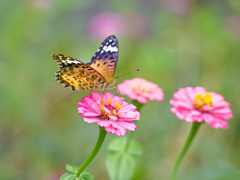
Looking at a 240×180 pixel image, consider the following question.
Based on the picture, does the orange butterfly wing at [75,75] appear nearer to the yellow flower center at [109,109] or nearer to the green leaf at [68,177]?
the yellow flower center at [109,109]

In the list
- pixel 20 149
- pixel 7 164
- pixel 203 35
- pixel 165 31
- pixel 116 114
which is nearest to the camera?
pixel 116 114

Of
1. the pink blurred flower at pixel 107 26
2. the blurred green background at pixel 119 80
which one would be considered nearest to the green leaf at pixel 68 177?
the blurred green background at pixel 119 80

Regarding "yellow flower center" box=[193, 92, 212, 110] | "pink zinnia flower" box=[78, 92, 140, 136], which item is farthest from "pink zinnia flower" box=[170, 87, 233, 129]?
"pink zinnia flower" box=[78, 92, 140, 136]

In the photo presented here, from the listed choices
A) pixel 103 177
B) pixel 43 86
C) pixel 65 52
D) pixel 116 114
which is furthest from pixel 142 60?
pixel 116 114

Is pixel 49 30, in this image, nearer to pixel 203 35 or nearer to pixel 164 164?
pixel 203 35

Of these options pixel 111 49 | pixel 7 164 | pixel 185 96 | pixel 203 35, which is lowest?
pixel 7 164

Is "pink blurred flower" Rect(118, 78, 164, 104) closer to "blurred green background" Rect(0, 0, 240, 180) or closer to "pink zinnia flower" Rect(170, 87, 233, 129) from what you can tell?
"pink zinnia flower" Rect(170, 87, 233, 129)

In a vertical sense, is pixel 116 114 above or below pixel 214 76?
below
